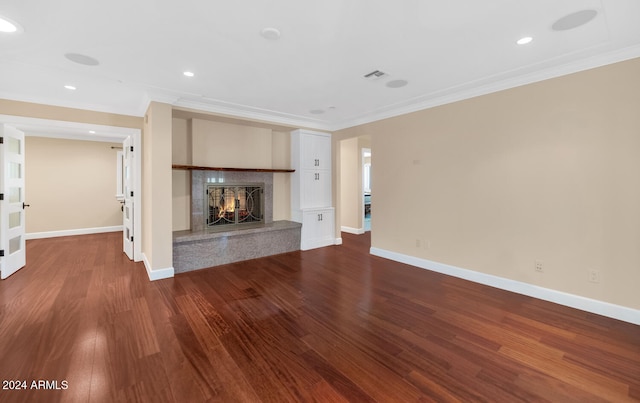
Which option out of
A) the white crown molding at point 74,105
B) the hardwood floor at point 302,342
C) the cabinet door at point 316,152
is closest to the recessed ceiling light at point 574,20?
the hardwood floor at point 302,342

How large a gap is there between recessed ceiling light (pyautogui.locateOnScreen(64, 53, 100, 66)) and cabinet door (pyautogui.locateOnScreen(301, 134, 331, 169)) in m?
3.27

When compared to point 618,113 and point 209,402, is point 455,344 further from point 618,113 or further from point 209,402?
point 618,113

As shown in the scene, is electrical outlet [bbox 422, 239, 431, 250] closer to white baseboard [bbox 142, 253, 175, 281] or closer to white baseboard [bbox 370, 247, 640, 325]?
white baseboard [bbox 370, 247, 640, 325]

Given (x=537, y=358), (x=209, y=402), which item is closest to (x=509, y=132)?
(x=537, y=358)

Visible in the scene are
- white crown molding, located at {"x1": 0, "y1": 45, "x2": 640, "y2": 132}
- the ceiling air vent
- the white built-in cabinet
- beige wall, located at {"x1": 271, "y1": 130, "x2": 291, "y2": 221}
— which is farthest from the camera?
beige wall, located at {"x1": 271, "y1": 130, "x2": 291, "y2": 221}

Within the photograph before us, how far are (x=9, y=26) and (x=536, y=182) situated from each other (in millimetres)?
5113

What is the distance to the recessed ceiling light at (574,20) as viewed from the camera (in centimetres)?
198

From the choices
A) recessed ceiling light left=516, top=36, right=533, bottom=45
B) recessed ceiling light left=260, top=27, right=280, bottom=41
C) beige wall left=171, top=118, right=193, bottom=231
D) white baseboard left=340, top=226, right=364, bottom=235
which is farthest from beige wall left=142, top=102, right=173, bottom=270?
white baseboard left=340, top=226, right=364, bottom=235

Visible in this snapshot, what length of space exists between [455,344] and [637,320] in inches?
74.0

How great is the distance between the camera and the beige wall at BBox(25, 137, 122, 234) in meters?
6.13

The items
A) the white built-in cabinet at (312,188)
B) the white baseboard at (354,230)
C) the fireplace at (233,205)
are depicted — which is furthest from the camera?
the white baseboard at (354,230)

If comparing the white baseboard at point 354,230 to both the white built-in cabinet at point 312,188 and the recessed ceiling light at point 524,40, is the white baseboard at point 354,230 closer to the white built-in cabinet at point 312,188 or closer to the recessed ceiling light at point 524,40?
the white built-in cabinet at point 312,188

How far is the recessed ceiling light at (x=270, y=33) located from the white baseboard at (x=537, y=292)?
11.8ft

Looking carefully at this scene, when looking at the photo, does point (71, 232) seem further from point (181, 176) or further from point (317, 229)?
point (317, 229)
